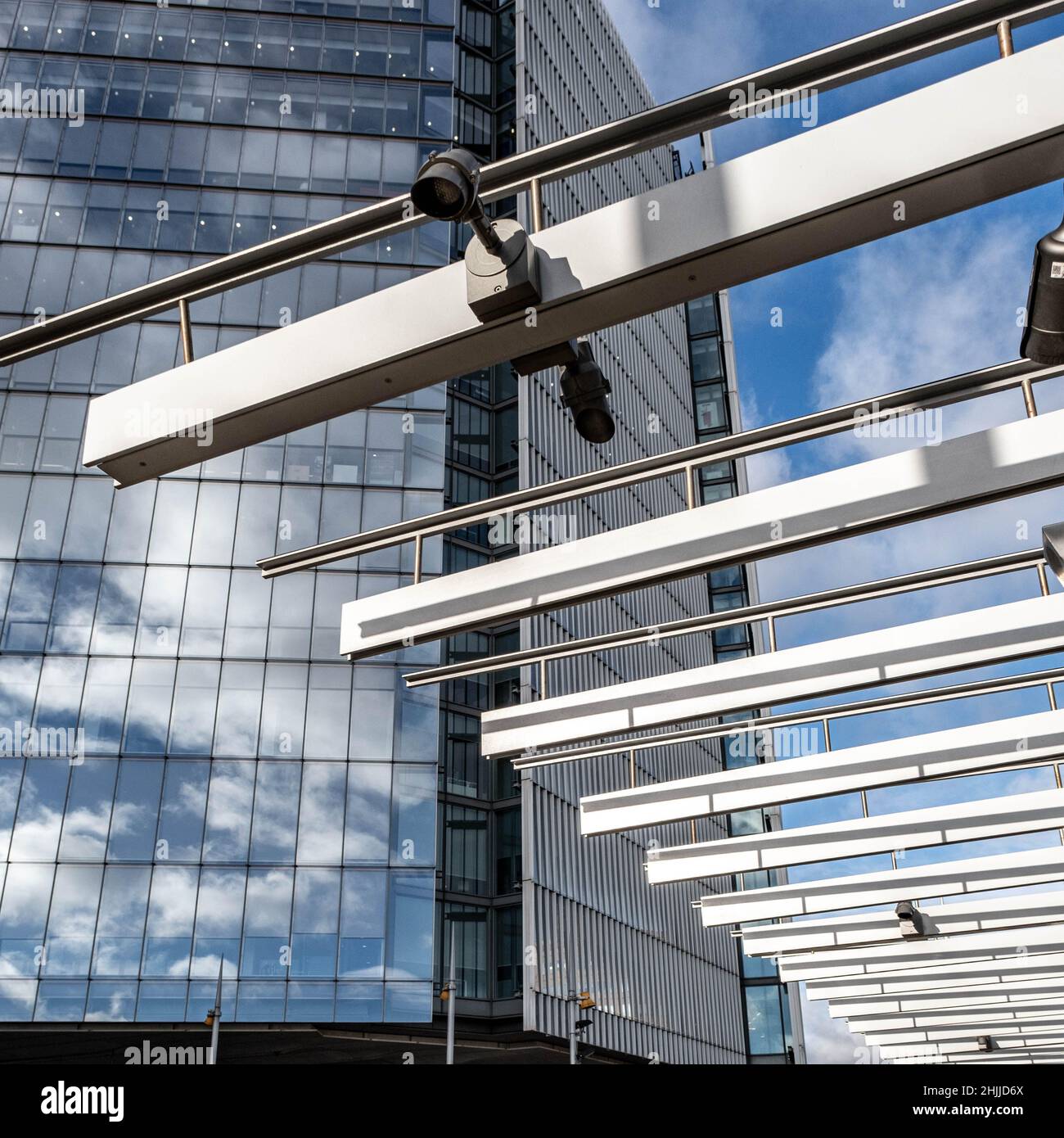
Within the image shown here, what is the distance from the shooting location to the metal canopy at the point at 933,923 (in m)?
13.5

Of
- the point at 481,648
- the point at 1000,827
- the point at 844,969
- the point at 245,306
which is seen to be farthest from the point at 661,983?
the point at 1000,827

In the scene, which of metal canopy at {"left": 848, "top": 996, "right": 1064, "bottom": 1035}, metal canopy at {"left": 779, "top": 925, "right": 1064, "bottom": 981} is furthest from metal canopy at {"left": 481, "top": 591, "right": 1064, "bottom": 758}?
metal canopy at {"left": 848, "top": 996, "right": 1064, "bottom": 1035}

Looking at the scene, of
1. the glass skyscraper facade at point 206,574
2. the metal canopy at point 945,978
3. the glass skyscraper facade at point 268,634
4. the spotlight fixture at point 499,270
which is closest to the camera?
the spotlight fixture at point 499,270

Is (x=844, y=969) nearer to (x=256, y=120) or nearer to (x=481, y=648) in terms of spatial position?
(x=481, y=648)

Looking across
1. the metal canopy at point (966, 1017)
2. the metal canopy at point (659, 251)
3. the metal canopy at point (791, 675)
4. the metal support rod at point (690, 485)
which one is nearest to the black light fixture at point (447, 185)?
the metal canopy at point (659, 251)

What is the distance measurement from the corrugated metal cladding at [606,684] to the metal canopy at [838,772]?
20833 mm

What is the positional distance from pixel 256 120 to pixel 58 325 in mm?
36333

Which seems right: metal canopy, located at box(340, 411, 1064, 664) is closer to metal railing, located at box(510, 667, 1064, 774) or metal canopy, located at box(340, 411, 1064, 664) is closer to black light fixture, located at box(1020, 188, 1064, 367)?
metal railing, located at box(510, 667, 1064, 774)

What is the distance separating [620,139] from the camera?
468 cm

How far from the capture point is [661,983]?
1519 inches

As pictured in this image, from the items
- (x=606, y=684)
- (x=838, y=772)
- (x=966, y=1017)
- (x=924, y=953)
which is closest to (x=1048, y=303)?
(x=838, y=772)

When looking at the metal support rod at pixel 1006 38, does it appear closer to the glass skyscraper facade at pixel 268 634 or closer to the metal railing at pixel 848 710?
the metal railing at pixel 848 710

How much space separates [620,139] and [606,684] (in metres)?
36.1

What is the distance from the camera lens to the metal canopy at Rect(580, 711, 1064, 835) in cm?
1039
